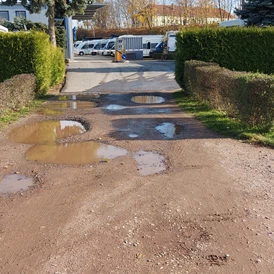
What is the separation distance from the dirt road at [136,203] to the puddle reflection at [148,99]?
5.16 m

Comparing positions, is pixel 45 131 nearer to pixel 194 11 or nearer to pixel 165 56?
pixel 165 56

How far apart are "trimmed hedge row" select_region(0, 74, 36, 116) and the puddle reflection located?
12.6ft

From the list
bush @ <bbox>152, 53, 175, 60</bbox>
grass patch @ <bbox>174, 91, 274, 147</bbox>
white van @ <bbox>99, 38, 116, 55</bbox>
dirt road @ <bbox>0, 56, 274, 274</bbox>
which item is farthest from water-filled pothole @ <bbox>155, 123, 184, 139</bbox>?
white van @ <bbox>99, 38, 116, 55</bbox>

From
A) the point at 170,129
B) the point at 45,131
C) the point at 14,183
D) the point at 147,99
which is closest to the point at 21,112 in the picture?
the point at 45,131

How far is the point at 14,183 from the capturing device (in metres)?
5.90

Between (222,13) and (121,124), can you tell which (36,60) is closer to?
(121,124)

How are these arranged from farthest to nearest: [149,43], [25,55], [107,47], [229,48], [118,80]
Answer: [107,47]
[149,43]
[118,80]
[229,48]
[25,55]

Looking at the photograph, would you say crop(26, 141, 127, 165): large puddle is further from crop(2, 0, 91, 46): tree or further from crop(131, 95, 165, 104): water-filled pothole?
crop(2, 0, 91, 46): tree

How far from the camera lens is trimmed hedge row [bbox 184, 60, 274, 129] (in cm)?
834

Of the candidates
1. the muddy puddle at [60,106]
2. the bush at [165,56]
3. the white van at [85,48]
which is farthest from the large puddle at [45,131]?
the white van at [85,48]

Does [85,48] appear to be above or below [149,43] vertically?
below

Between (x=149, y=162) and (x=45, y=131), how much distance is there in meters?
3.70

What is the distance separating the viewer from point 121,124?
1030cm

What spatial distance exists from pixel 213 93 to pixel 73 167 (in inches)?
245
